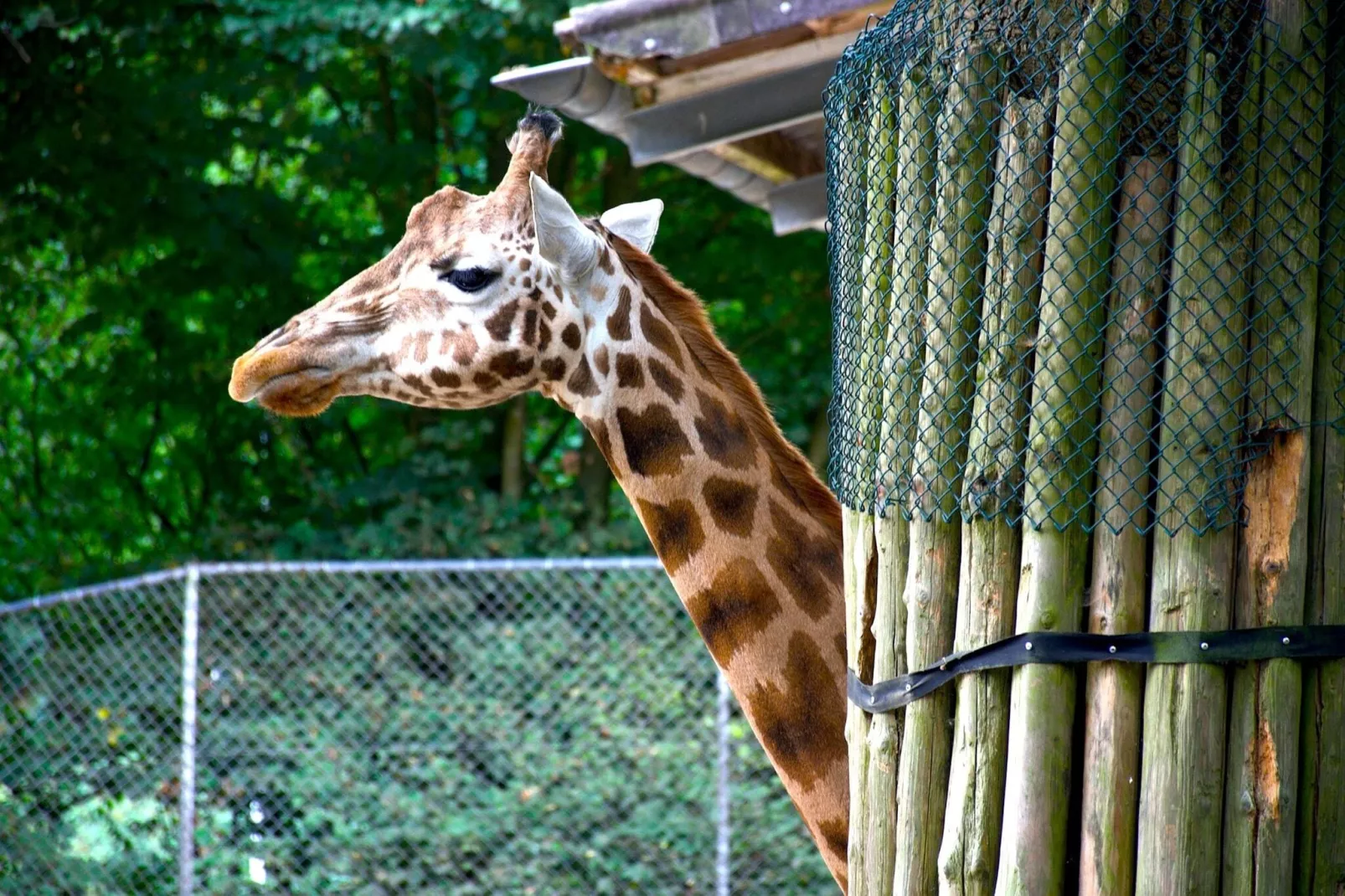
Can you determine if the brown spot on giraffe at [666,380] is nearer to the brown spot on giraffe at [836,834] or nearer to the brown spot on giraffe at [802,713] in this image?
the brown spot on giraffe at [802,713]

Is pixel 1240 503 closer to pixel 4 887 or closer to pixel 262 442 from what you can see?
pixel 4 887

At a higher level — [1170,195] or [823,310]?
[823,310]

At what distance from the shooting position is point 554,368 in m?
3.73

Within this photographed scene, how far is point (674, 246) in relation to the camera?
10.6 metres

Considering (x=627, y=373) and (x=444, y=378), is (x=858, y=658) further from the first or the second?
(x=444, y=378)

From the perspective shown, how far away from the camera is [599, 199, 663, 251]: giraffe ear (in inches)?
163

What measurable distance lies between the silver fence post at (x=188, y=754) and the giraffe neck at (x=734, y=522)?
15.0 feet

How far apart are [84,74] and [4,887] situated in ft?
17.3

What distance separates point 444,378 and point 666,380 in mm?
567

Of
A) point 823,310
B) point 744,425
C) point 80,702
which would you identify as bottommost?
point 80,702

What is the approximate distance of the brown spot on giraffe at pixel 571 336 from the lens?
370 centimetres

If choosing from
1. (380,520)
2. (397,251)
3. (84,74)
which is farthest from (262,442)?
(397,251)

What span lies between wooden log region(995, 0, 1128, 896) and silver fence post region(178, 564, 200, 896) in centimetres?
589

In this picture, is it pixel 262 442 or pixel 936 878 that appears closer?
pixel 936 878
